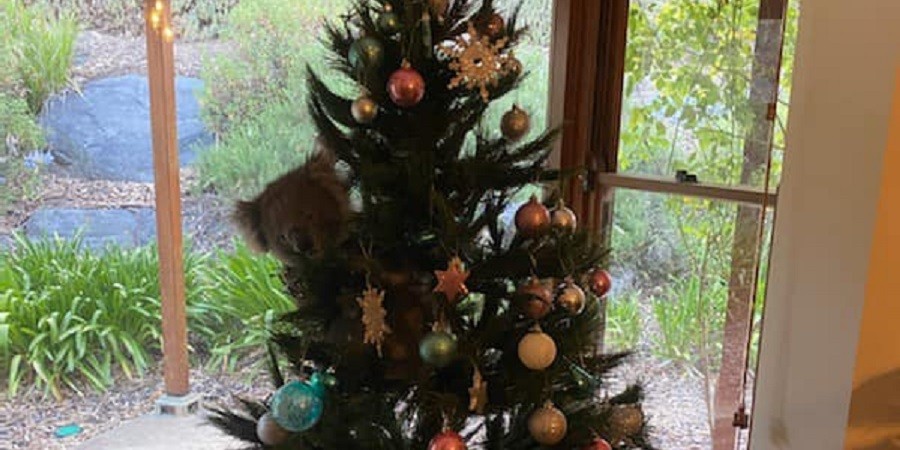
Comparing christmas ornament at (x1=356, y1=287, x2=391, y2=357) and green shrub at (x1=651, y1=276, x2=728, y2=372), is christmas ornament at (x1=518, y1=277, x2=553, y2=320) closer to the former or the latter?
christmas ornament at (x1=356, y1=287, x2=391, y2=357)

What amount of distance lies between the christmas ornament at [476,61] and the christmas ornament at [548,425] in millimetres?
549

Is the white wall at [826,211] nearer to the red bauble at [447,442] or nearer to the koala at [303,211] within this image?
the red bauble at [447,442]

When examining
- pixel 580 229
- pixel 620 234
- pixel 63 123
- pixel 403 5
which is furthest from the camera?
pixel 620 234

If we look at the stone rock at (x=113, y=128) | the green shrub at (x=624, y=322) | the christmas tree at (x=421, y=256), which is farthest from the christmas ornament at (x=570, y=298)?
the stone rock at (x=113, y=128)

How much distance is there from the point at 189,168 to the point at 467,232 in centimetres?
→ 99

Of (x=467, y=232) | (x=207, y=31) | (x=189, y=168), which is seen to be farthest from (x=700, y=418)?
(x=207, y=31)

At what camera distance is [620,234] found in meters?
2.19

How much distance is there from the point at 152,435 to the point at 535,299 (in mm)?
1280

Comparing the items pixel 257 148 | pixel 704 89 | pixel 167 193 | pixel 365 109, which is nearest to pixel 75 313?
pixel 167 193

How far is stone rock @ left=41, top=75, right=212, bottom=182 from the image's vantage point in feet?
6.30

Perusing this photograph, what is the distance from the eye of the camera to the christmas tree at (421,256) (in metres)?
1.32

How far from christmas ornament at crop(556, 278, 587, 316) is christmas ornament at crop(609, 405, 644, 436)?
0.73 ft

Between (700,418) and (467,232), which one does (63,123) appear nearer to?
(467,232)

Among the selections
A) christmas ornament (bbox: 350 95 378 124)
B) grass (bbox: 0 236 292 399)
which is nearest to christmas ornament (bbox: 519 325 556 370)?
christmas ornament (bbox: 350 95 378 124)
